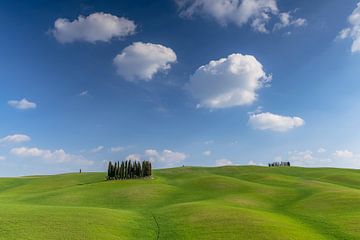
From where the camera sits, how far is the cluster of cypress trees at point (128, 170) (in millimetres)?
99250

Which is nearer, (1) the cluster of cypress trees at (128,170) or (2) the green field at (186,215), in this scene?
(2) the green field at (186,215)

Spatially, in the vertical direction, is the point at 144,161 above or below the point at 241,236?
above

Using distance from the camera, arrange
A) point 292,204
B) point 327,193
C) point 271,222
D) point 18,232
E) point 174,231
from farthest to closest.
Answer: point 327,193, point 292,204, point 271,222, point 174,231, point 18,232

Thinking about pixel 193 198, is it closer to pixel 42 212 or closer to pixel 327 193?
pixel 327 193

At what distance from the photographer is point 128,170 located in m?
100

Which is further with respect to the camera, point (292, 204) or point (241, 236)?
point (292, 204)

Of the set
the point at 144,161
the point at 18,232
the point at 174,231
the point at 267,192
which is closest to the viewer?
the point at 18,232

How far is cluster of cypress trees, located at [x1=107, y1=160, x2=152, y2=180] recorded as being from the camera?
9925cm

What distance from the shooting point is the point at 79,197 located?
63906mm

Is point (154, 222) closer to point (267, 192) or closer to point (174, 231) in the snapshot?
point (174, 231)

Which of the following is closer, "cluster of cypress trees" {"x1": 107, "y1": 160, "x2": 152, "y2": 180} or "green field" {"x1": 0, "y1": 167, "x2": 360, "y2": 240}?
"green field" {"x1": 0, "y1": 167, "x2": 360, "y2": 240}

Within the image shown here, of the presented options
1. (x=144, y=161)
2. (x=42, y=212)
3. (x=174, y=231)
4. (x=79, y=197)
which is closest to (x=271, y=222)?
(x=174, y=231)

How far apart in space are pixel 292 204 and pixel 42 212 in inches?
1361

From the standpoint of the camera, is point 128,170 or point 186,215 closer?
point 186,215
